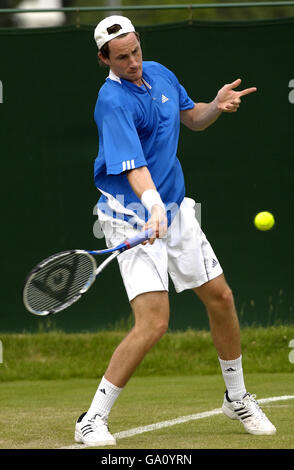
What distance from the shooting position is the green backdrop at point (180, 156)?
7.15 meters

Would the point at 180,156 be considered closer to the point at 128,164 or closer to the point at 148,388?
the point at 148,388

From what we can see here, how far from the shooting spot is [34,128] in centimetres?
720

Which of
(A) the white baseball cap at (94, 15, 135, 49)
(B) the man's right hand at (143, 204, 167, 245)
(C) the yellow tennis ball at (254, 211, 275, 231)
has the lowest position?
(C) the yellow tennis ball at (254, 211, 275, 231)

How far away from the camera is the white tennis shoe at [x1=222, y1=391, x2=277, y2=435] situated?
4367 millimetres

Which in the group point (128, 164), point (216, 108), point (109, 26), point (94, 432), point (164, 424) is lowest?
point (164, 424)

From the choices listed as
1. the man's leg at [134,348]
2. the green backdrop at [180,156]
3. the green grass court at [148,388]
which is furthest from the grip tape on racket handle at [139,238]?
the green backdrop at [180,156]

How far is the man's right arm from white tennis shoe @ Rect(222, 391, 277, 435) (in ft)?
3.31

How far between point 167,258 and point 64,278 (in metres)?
0.52

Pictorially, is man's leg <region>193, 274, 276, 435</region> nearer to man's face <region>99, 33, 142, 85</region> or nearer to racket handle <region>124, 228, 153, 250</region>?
racket handle <region>124, 228, 153, 250</region>

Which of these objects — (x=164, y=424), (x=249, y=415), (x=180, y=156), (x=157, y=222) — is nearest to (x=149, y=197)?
(x=157, y=222)

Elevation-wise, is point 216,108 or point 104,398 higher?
point 216,108

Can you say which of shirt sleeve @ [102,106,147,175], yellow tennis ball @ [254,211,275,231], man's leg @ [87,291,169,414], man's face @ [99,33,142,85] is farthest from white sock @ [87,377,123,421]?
yellow tennis ball @ [254,211,275,231]

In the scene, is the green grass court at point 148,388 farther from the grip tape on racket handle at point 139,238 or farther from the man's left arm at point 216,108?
the man's left arm at point 216,108

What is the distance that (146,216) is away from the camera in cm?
435
